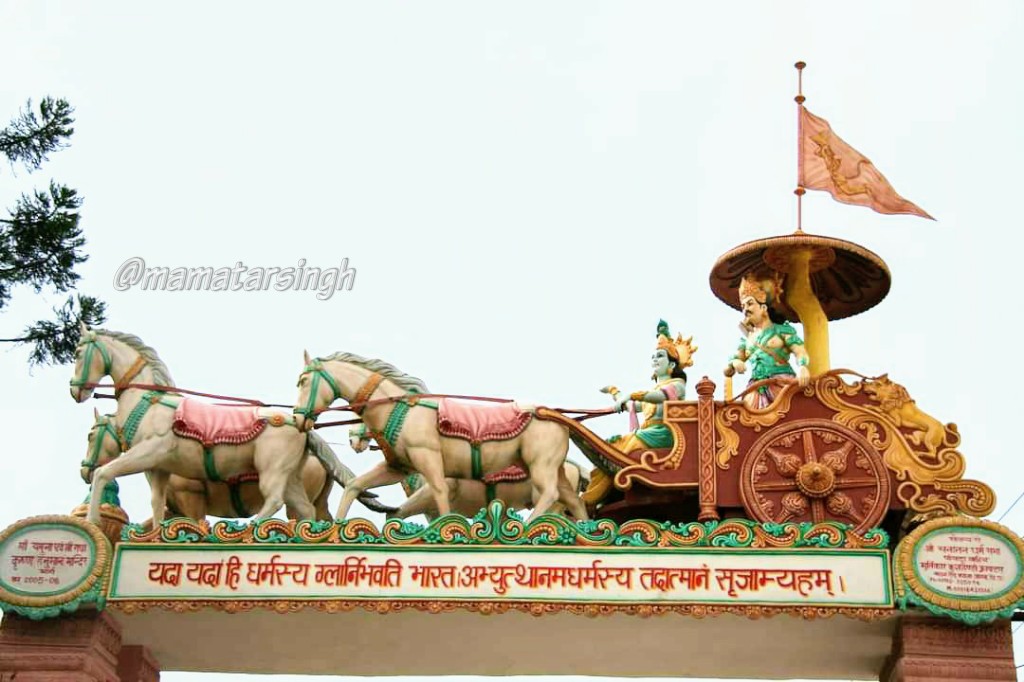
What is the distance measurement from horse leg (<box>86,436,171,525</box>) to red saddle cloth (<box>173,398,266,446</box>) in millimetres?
209

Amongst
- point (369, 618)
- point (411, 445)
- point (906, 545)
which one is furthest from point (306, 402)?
point (906, 545)

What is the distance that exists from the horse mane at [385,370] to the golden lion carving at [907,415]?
13.2 ft

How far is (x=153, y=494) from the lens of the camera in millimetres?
13328

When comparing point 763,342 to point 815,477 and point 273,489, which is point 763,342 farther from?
point 273,489

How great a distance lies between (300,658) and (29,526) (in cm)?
273

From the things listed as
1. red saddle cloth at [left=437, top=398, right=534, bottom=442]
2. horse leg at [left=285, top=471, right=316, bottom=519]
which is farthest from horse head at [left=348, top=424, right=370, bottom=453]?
red saddle cloth at [left=437, top=398, right=534, bottom=442]

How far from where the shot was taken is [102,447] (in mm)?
13172

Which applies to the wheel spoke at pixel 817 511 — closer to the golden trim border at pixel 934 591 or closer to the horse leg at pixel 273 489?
the golden trim border at pixel 934 591

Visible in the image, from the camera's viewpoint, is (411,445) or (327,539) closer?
(327,539)

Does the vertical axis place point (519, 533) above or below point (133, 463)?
below

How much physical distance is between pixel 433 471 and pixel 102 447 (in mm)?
3082

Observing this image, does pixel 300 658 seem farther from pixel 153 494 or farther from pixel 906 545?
pixel 906 545

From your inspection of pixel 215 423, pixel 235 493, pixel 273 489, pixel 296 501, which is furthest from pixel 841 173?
pixel 235 493

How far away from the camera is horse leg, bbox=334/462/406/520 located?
42.9 feet
